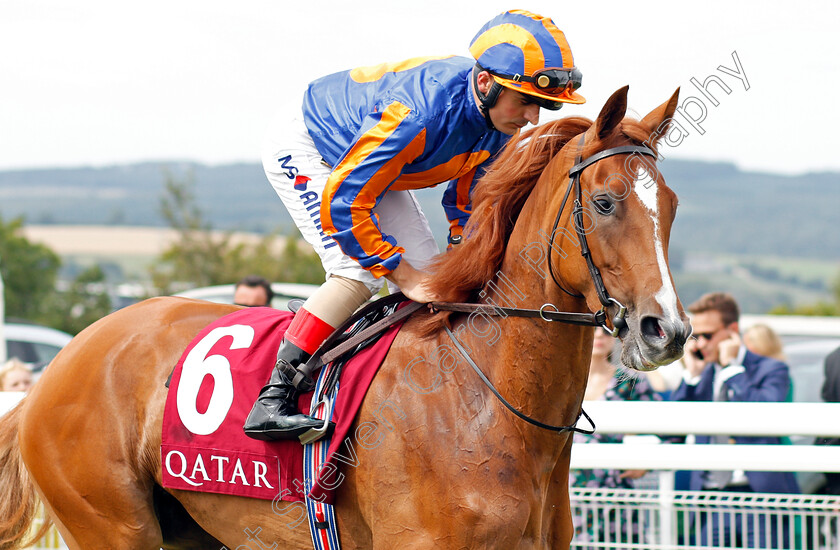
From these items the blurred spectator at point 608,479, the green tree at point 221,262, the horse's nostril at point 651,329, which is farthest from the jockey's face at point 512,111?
the green tree at point 221,262

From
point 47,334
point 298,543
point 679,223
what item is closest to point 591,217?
point 298,543

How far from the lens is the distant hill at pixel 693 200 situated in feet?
243

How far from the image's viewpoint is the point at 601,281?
7.89ft

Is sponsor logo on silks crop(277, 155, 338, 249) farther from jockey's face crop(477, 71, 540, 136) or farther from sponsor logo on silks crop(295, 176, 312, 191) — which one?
jockey's face crop(477, 71, 540, 136)

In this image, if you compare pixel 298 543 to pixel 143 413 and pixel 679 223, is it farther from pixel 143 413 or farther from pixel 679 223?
pixel 679 223

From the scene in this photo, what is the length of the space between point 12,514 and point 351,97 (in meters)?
2.15

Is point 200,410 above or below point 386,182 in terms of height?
below

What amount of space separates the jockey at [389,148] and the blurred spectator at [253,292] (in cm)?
300

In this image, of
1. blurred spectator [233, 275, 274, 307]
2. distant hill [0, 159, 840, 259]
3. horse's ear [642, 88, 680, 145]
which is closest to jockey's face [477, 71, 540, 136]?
horse's ear [642, 88, 680, 145]

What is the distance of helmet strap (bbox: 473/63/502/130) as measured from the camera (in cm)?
271

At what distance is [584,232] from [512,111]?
0.55 meters

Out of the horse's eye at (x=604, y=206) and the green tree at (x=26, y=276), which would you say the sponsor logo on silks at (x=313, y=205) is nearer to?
the horse's eye at (x=604, y=206)

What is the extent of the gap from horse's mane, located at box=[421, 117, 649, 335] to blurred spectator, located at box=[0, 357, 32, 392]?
3.78 meters

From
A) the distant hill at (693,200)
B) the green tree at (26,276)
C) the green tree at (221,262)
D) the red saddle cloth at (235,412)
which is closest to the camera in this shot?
the red saddle cloth at (235,412)
